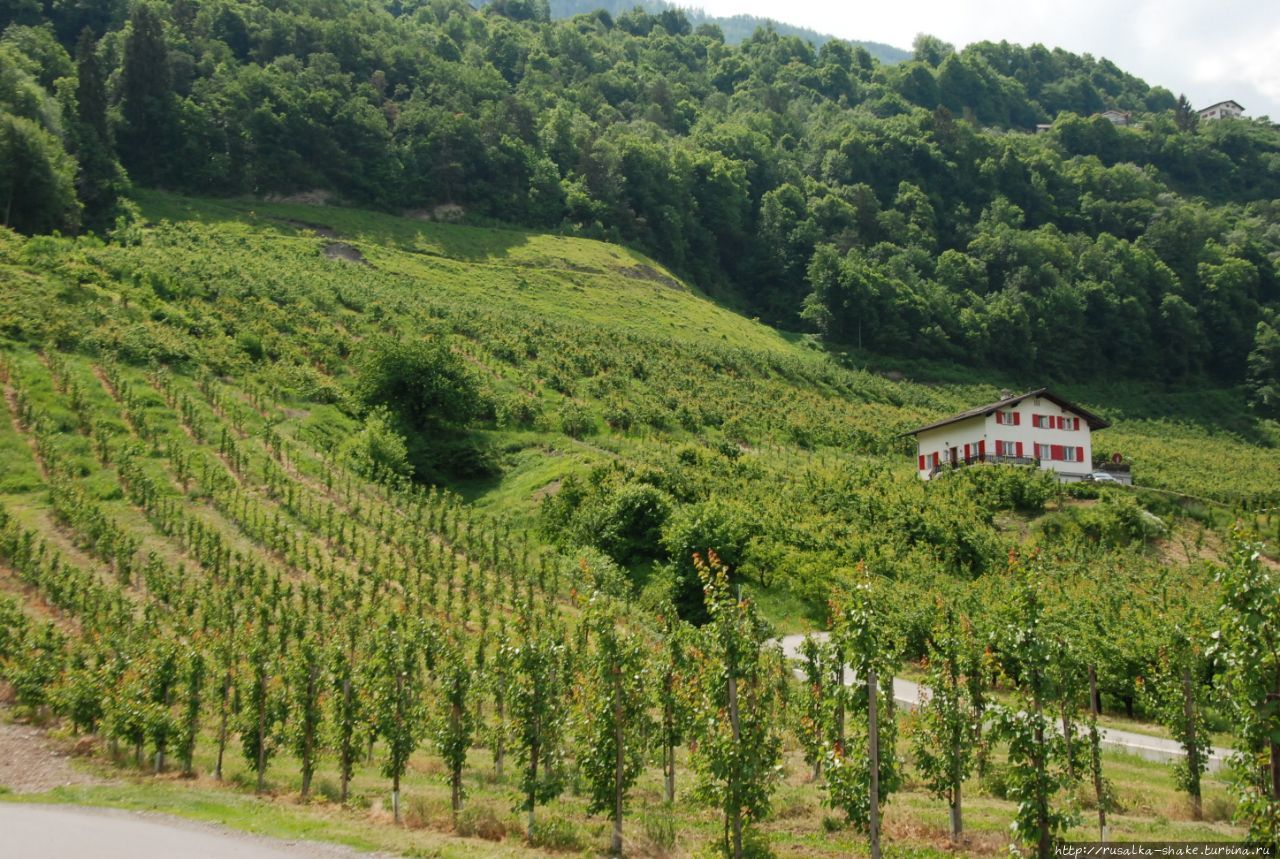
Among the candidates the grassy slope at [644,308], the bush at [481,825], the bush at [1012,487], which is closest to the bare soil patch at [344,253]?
the grassy slope at [644,308]

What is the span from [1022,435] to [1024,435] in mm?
138

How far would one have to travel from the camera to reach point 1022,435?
55.8 metres

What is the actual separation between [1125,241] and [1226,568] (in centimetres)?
13121

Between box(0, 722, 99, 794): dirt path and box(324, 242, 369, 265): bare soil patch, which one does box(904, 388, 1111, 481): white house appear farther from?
box(324, 242, 369, 265): bare soil patch

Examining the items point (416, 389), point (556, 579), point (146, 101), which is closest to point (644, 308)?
point (416, 389)

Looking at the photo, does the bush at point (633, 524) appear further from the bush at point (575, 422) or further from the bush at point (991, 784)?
the bush at point (991, 784)

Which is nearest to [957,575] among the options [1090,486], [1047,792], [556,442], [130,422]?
[1090,486]

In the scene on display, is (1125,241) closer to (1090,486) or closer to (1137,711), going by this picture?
(1090,486)

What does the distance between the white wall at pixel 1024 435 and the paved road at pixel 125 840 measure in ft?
150

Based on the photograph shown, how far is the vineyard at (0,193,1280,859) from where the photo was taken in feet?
54.0

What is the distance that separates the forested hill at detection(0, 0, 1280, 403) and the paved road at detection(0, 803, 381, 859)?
69.5 m

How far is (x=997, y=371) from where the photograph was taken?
10350 centimetres

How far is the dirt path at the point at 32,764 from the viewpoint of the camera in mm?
19391

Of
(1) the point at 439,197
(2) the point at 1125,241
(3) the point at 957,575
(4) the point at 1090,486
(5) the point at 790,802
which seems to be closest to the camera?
(5) the point at 790,802
